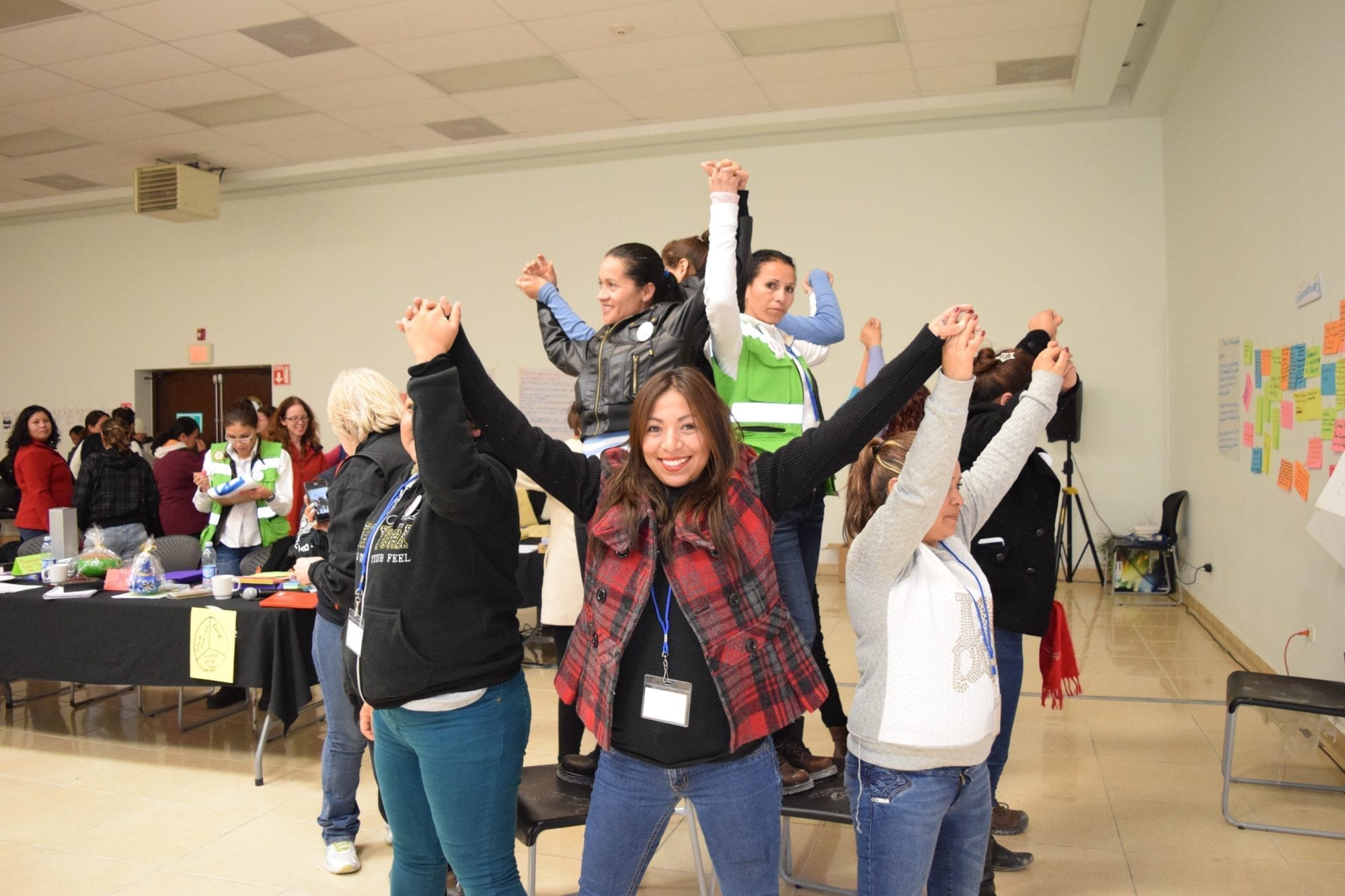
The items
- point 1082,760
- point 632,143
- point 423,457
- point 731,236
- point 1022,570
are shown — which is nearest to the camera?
point 423,457

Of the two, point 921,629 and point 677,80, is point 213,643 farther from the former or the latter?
point 677,80

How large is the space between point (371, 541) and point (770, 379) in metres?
1.07

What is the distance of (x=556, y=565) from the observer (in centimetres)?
321

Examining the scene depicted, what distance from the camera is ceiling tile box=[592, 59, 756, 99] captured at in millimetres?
6855

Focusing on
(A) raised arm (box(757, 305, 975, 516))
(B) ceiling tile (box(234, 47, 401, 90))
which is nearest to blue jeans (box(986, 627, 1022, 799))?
(A) raised arm (box(757, 305, 975, 516))

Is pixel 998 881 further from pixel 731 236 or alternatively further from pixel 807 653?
pixel 731 236

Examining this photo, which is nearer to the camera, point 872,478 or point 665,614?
point 665,614

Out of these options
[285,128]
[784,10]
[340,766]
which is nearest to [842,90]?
[784,10]

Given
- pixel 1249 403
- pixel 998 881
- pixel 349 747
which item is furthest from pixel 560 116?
pixel 998 881

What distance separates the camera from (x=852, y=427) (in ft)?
5.65

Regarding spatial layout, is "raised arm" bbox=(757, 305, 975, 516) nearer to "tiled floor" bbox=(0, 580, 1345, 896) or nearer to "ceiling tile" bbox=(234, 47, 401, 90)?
"tiled floor" bbox=(0, 580, 1345, 896)

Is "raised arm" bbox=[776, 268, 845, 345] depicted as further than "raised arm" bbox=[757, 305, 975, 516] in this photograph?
Yes

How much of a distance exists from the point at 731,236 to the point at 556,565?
141cm

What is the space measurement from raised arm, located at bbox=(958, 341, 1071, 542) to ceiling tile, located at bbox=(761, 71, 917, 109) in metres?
5.59
